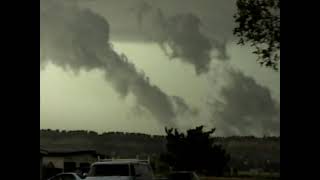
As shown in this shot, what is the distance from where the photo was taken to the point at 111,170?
75.6 ft

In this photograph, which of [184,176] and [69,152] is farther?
[69,152]

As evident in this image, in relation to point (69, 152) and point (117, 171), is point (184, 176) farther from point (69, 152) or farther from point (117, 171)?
point (69, 152)

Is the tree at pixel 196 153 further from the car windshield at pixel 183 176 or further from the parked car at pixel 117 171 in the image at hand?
the parked car at pixel 117 171

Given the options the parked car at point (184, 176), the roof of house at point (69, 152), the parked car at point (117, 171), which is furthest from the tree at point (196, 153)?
the parked car at point (117, 171)

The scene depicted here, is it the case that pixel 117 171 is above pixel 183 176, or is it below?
above

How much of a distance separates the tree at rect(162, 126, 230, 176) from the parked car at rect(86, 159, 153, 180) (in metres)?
33.5

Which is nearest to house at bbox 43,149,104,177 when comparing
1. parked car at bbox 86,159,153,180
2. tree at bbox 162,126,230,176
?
tree at bbox 162,126,230,176

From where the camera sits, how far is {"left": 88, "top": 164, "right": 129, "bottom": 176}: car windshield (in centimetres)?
2289

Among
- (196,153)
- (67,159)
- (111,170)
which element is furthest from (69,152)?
(111,170)

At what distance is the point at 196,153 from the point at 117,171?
3853 centimetres

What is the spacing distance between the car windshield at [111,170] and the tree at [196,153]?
33668 mm

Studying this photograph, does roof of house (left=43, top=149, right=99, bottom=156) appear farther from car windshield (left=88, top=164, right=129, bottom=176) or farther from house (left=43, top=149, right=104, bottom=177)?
car windshield (left=88, top=164, right=129, bottom=176)
